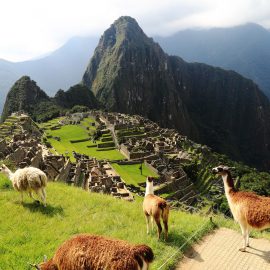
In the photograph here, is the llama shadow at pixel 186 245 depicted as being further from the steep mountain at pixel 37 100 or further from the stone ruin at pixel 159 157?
the steep mountain at pixel 37 100

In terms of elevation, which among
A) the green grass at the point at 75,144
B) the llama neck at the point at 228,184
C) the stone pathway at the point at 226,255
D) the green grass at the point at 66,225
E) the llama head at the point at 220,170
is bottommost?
the green grass at the point at 75,144

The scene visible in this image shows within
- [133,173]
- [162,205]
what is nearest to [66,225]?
[162,205]

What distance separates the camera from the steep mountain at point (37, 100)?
131 meters

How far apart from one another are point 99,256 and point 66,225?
398 cm

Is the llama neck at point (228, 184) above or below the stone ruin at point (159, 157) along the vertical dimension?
above

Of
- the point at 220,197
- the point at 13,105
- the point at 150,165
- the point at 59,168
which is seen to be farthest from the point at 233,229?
the point at 13,105

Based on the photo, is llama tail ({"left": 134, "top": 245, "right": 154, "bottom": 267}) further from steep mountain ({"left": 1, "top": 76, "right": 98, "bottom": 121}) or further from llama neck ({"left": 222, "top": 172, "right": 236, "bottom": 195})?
steep mountain ({"left": 1, "top": 76, "right": 98, "bottom": 121})

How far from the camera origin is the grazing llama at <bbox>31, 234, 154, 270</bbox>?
6.46 metres

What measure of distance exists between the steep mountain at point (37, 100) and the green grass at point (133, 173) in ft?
222

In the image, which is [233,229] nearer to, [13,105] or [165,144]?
[165,144]

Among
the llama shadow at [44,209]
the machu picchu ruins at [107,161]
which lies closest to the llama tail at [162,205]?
the llama shadow at [44,209]

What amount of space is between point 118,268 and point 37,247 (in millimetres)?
3271

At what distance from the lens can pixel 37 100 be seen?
145125 millimetres

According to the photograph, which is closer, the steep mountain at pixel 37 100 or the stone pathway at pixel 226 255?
the stone pathway at pixel 226 255
